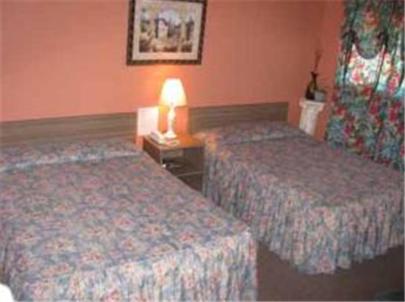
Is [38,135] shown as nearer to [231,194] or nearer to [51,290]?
[231,194]

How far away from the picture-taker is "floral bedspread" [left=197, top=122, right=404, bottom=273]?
314cm

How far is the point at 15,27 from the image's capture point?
131 inches

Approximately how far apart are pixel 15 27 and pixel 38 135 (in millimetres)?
797

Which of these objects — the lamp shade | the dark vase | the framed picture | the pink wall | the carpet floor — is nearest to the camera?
the carpet floor

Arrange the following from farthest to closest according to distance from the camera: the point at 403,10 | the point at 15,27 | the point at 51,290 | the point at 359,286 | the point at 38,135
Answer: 1. the point at 403,10
2. the point at 38,135
3. the point at 15,27
4. the point at 359,286
5. the point at 51,290

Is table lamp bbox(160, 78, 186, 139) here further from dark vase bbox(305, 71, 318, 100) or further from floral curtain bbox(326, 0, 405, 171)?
floral curtain bbox(326, 0, 405, 171)

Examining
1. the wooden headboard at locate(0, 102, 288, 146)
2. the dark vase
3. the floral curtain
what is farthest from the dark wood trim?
the floral curtain

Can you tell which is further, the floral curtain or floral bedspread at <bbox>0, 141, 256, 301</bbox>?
the floral curtain

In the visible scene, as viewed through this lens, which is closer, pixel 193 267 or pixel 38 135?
pixel 193 267

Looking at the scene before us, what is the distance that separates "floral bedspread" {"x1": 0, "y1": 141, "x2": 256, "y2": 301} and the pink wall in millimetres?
612

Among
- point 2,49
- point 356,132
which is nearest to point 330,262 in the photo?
point 356,132

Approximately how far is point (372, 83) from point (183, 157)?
1.81 meters

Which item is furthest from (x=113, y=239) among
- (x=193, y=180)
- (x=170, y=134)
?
(x=170, y=134)

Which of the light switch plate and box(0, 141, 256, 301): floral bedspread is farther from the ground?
the light switch plate
